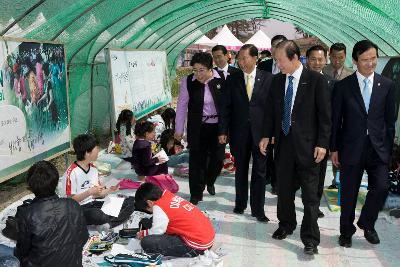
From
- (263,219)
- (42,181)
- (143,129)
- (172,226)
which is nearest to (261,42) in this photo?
(143,129)

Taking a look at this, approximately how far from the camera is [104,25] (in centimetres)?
827

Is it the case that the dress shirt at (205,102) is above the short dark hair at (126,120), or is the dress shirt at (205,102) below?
above

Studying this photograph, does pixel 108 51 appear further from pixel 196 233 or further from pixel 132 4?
pixel 196 233

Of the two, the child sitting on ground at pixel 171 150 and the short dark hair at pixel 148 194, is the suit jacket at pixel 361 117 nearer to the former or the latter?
the short dark hair at pixel 148 194

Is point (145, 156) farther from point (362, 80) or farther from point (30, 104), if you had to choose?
point (362, 80)

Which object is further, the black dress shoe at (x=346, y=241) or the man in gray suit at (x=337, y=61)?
the man in gray suit at (x=337, y=61)

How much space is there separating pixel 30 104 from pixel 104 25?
2.98m

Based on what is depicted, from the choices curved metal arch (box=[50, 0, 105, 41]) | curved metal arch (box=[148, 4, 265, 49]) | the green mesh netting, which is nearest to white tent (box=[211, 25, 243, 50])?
curved metal arch (box=[148, 4, 265, 49])

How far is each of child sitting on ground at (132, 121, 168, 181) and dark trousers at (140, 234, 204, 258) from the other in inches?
85.2

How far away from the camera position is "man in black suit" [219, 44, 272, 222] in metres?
4.79

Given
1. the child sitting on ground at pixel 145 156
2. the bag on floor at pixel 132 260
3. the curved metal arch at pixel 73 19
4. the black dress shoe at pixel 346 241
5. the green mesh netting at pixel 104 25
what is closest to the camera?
the bag on floor at pixel 132 260

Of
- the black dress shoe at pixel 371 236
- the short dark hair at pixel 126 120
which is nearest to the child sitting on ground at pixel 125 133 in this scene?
the short dark hair at pixel 126 120

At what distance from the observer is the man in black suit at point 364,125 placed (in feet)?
12.9

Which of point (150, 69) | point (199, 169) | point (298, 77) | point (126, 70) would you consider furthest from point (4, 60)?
point (150, 69)
